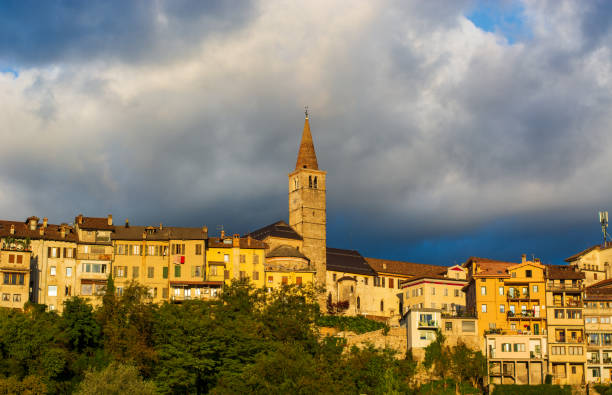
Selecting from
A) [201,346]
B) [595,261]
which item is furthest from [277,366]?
[595,261]

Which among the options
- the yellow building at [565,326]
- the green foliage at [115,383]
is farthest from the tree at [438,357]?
the green foliage at [115,383]

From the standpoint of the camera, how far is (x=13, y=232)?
111 m

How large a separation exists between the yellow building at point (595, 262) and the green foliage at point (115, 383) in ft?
219

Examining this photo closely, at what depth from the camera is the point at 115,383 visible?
8138cm

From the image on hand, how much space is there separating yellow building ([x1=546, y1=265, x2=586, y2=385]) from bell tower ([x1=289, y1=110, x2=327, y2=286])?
3368 centimetres

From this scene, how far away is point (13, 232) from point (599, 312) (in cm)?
6798

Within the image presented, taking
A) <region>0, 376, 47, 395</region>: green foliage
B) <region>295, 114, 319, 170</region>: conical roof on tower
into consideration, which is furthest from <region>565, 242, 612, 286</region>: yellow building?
<region>0, 376, 47, 395</region>: green foliage

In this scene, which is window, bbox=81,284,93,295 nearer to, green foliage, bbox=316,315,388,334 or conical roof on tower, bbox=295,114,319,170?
green foliage, bbox=316,315,388,334

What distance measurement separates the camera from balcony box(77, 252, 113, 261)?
113312 millimetres

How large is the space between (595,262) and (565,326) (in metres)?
24.0

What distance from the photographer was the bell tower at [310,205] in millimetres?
135275

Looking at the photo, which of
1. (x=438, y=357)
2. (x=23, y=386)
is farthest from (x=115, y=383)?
(x=438, y=357)

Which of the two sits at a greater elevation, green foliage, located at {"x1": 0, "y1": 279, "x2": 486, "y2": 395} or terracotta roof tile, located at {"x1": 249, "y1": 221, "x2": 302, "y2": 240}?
terracotta roof tile, located at {"x1": 249, "y1": 221, "x2": 302, "y2": 240}

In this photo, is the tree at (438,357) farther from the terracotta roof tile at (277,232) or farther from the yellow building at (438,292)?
the terracotta roof tile at (277,232)
